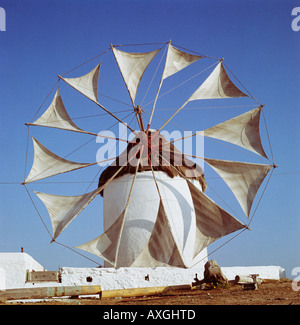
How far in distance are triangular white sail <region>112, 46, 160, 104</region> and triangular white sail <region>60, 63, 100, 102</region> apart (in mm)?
849

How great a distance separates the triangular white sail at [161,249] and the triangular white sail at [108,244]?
0.71 m

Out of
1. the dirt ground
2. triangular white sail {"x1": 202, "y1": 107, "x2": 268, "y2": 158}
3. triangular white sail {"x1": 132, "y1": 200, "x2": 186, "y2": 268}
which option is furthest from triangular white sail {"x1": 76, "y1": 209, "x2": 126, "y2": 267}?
triangular white sail {"x1": 202, "y1": 107, "x2": 268, "y2": 158}

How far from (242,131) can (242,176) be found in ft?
5.10

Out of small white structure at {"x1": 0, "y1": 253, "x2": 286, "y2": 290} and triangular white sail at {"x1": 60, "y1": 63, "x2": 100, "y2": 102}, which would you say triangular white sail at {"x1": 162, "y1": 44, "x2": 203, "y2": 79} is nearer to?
triangular white sail at {"x1": 60, "y1": 63, "x2": 100, "y2": 102}

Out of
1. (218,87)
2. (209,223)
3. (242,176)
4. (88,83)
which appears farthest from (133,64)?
(209,223)

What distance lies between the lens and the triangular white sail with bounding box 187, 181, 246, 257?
1348 cm

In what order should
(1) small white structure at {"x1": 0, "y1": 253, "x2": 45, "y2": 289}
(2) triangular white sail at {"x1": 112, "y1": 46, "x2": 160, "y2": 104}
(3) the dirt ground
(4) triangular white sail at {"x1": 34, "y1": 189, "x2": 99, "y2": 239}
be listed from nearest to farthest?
(3) the dirt ground < (1) small white structure at {"x1": 0, "y1": 253, "x2": 45, "y2": 289} < (4) triangular white sail at {"x1": 34, "y1": 189, "x2": 99, "y2": 239} < (2) triangular white sail at {"x1": 112, "y1": 46, "x2": 160, "y2": 104}

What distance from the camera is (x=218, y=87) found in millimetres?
15508

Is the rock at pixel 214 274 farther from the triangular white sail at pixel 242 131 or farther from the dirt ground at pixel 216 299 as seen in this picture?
the triangular white sail at pixel 242 131

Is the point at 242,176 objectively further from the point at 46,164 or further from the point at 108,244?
the point at 46,164

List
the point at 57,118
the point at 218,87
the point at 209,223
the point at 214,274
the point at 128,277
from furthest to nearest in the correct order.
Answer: the point at 218,87, the point at 57,118, the point at 209,223, the point at 128,277, the point at 214,274

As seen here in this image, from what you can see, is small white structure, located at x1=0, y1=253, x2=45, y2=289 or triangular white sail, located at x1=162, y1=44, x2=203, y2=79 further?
triangular white sail, located at x1=162, y1=44, x2=203, y2=79
